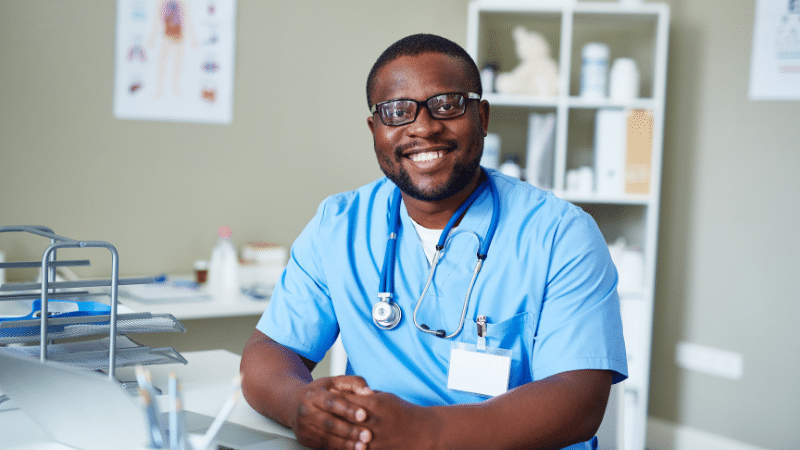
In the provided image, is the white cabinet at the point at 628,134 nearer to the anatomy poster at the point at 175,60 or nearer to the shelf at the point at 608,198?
the shelf at the point at 608,198

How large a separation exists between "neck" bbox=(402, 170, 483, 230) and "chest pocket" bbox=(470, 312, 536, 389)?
0.23 m

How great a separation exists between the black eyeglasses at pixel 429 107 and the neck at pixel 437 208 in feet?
0.47

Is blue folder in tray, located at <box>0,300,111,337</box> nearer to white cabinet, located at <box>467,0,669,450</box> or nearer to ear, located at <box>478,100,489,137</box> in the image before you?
ear, located at <box>478,100,489,137</box>

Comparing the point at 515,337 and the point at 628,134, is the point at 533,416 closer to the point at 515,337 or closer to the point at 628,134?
the point at 515,337

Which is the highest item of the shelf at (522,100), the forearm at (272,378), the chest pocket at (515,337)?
the shelf at (522,100)

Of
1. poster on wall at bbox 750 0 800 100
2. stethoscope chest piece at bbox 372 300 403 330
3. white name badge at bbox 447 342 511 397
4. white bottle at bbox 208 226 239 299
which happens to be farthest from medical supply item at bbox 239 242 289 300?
poster on wall at bbox 750 0 800 100

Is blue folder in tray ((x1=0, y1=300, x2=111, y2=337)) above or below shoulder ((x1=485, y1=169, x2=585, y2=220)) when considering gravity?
below

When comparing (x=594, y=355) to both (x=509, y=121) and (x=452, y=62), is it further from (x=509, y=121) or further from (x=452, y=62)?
(x=509, y=121)

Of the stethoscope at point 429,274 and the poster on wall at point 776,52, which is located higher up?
the poster on wall at point 776,52

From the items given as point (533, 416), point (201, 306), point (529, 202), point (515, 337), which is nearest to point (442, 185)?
point (529, 202)

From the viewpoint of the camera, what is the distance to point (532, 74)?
103 inches

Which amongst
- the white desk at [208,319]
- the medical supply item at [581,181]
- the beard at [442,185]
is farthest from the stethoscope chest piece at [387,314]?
the medical supply item at [581,181]

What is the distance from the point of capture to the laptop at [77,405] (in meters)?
0.62

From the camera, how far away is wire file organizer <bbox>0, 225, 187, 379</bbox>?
3.03ft
